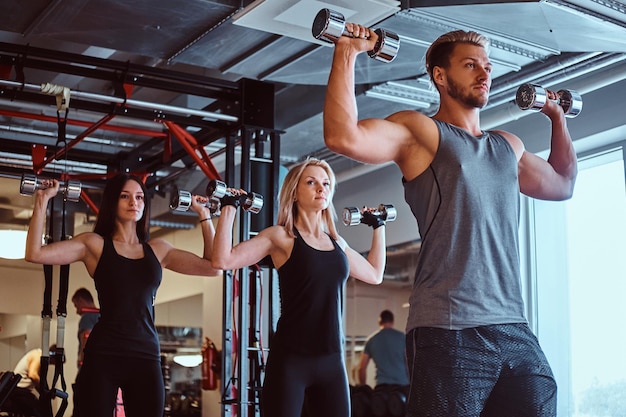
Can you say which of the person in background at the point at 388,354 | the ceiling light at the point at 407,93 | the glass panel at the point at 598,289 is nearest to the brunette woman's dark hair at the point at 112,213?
the ceiling light at the point at 407,93

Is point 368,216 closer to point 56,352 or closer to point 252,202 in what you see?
point 252,202

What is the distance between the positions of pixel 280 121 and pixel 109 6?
8.40ft

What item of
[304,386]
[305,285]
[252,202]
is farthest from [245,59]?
[304,386]

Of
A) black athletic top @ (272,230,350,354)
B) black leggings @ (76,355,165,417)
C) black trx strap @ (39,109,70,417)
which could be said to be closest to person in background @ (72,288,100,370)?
black trx strap @ (39,109,70,417)

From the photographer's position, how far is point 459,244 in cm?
201

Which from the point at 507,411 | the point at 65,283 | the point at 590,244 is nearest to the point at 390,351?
the point at 590,244

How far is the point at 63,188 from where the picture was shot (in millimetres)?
4496

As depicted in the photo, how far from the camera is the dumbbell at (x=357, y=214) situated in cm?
440

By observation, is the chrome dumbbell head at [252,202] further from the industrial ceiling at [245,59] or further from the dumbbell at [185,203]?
the industrial ceiling at [245,59]

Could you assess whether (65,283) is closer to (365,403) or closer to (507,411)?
(507,411)

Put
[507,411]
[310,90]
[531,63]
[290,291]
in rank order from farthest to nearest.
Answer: [310,90], [531,63], [290,291], [507,411]

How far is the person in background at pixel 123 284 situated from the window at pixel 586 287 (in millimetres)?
3097

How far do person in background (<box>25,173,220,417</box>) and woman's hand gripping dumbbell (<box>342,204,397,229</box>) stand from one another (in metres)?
0.72

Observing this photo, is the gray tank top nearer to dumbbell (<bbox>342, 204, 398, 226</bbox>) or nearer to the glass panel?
dumbbell (<bbox>342, 204, 398, 226</bbox>)
